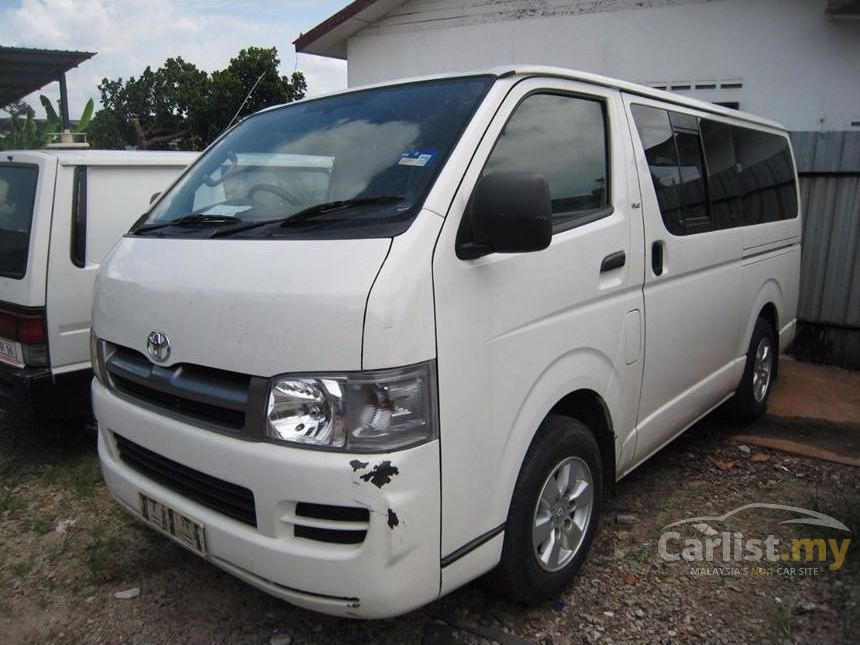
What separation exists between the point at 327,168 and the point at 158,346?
963 mm

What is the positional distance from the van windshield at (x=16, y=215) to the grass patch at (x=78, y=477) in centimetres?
118

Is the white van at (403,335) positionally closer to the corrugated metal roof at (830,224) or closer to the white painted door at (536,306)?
the white painted door at (536,306)

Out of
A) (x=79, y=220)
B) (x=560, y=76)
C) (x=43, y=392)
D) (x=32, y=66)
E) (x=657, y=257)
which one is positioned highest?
(x=32, y=66)

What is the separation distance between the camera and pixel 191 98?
2481 centimetres

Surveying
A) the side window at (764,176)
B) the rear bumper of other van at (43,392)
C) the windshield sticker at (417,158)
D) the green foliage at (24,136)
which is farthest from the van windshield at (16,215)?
the green foliage at (24,136)

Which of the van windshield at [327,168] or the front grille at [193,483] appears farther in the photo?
the van windshield at [327,168]

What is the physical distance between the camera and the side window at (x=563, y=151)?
254cm

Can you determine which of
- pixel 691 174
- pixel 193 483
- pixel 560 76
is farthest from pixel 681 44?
pixel 193 483

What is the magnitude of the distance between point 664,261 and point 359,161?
1544 mm

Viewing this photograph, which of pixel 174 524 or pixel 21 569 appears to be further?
pixel 21 569

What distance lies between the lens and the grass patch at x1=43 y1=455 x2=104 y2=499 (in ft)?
12.6

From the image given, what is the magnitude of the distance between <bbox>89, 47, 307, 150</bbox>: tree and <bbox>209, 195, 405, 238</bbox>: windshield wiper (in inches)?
751

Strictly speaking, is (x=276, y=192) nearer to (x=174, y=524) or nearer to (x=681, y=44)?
(x=174, y=524)

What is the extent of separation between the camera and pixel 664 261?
323 centimetres
